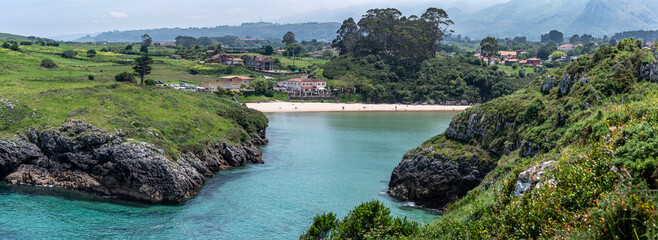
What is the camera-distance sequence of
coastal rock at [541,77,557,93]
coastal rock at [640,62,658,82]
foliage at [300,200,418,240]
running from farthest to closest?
coastal rock at [541,77,557,93] < coastal rock at [640,62,658,82] < foliage at [300,200,418,240]

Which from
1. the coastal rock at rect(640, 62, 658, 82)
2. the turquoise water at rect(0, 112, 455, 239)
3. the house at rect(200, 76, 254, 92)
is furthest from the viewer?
the house at rect(200, 76, 254, 92)

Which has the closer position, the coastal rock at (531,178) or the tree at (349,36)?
the coastal rock at (531,178)

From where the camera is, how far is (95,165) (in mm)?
40906

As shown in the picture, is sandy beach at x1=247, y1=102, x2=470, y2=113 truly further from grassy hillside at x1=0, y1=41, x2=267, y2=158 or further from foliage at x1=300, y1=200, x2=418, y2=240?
foliage at x1=300, y1=200, x2=418, y2=240

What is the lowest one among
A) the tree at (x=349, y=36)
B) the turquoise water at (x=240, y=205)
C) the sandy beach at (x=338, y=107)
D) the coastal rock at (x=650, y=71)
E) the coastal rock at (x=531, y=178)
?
the sandy beach at (x=338, y=107)

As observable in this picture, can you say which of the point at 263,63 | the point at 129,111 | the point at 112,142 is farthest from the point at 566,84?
the point at 263,63

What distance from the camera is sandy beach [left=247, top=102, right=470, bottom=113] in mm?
119906

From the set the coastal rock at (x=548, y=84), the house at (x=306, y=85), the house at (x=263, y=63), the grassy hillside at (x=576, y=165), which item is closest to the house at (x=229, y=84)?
the house at (x=306, y=85)

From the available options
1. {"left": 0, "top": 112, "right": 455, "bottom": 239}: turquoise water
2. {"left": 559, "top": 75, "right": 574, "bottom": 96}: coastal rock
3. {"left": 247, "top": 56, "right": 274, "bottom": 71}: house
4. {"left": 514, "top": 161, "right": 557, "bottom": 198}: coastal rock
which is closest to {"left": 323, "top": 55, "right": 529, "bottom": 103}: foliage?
{"left": 247, "top": 56, "right": 274, "bottom": 71}: house

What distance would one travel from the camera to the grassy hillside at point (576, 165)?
13969 mm

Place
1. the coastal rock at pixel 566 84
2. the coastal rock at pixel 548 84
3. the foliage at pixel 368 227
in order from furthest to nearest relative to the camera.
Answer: the coastal rock at pixel 548 84 < the coastal rock at pixel 566 84 < the foliage at pixel 368 227

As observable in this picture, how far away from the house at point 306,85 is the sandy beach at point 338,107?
8.89m

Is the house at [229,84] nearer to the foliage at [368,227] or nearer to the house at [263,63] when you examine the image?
the house at [263,63]

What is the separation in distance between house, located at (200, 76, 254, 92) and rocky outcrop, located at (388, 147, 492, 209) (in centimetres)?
8631
